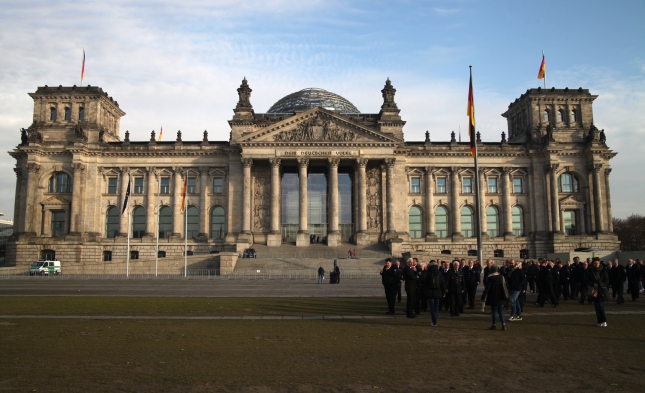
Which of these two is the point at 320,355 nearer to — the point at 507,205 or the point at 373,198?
the point at 373,198

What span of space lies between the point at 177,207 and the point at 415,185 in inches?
1347

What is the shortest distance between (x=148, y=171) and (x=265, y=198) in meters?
17.3

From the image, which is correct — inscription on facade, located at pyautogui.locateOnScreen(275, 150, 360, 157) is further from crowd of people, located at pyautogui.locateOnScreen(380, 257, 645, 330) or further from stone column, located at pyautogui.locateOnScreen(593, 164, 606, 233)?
crowd of people, located at pyautogui.locateOnScreen(380, 257, 645, 330)

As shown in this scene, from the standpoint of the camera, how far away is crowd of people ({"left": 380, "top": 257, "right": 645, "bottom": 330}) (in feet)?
59.9

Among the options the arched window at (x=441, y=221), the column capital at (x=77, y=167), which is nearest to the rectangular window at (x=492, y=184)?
the arched window at (x=441, y=221)

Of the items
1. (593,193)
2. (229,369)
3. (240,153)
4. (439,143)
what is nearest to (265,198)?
(240,153)

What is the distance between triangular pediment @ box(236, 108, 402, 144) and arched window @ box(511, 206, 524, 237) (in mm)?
20788

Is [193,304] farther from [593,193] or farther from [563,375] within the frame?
[593,193]

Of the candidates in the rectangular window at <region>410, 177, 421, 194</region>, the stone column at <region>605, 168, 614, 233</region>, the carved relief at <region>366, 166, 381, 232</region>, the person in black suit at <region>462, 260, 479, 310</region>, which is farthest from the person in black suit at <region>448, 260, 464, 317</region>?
the stone column at <region>605, 168, 614, 233</region>

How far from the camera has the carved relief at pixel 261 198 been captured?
256 feet

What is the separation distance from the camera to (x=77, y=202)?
3009 inches

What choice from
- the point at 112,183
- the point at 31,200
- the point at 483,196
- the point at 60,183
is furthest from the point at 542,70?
the point at 31,200

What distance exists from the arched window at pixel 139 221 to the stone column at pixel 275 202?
1944 cm

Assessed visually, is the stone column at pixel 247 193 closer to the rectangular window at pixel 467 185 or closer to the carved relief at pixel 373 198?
the carved relief at pixel 373 198
